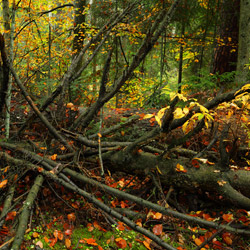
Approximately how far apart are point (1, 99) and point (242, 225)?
4.38 m

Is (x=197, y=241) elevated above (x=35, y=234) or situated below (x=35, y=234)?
below

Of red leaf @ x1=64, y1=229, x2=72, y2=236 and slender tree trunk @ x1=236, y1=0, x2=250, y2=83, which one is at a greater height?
slender tree trunk @ x1=236, y1=0, x2=250, y2=83

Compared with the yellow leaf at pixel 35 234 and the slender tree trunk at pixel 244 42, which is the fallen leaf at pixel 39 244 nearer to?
the yellow leaf at pixel 35 234

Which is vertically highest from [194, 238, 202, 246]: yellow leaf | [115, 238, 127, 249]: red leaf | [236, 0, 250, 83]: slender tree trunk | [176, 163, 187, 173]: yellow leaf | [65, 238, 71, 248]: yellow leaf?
[236, 0, 250, 83]: slender tree trunk

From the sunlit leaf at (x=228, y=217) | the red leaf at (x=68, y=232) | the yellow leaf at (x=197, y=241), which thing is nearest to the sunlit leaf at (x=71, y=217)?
the red leaf at (x=68, y=232)

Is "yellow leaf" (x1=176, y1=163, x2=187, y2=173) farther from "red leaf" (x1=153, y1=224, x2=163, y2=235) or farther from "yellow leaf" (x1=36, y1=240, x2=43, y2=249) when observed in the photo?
"yellow leaf" (x1=36, y1=240, x2=43, y2=249)

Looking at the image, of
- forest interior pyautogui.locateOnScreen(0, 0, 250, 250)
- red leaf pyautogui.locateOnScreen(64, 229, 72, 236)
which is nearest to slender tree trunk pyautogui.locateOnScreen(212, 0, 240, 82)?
forest interior pyautogui.locateOnScreen(0, 0, 250, 250)

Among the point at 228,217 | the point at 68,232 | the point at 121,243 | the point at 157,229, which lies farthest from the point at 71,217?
the point at 228,217

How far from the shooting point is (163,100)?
6.52 m

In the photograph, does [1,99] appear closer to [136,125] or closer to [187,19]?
[136,125]

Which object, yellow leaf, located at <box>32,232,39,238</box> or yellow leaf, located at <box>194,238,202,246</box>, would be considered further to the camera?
yellow leaf, located at <box>194,238,202,246</box>

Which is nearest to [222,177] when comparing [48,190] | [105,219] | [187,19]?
[105,219]

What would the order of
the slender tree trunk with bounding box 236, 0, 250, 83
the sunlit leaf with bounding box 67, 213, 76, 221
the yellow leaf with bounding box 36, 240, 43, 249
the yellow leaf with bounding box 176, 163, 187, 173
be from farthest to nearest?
1. the slender tree trunk with bounding box 236, 0, 250, 83
2. the yellow leaf with bounding box 176, 163, 187, 173
3. the sunlit leaf with bounding box 67, 213, 76, 221
4. the yellow leaf with bounding box 36, 240, 43, 249

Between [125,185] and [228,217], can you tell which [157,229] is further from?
[228,217]
